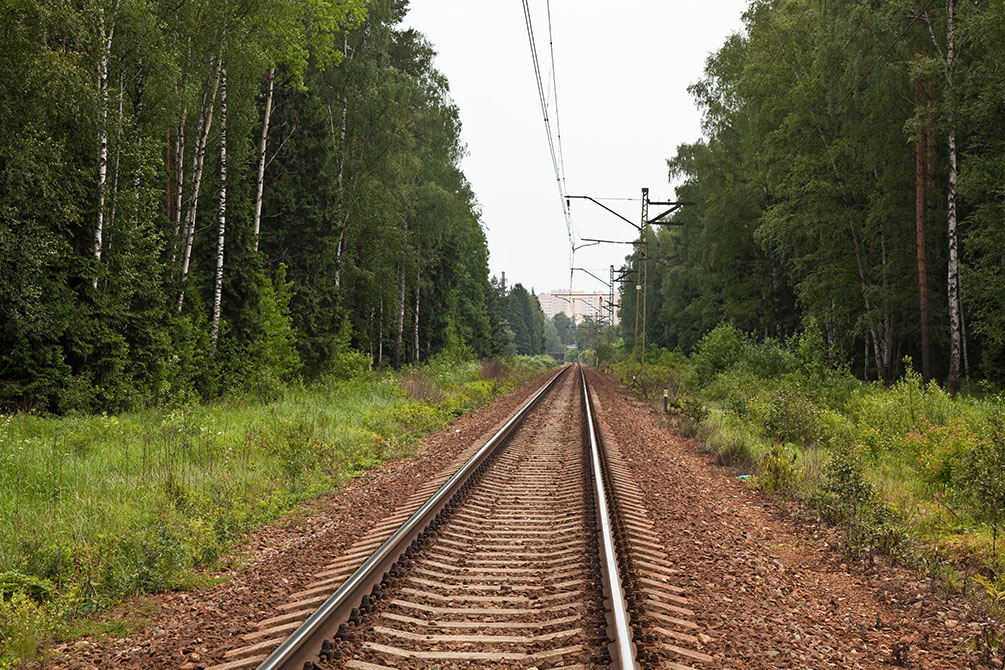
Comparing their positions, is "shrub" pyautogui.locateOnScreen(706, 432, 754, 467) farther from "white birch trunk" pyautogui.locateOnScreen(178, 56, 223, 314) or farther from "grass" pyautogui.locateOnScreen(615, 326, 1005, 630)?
"white birch trunk" pyautogui.locateOnScreen(178, 56, 223, 314)

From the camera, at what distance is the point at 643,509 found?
812 cm

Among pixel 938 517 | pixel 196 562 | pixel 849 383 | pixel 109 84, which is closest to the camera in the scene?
pixel 196 562

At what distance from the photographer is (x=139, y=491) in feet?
24.4

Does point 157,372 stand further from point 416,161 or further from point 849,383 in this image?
point 849,383

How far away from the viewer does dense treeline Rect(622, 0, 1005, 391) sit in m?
17.8

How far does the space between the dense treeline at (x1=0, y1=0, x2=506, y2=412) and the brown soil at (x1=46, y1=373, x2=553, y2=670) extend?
718cm

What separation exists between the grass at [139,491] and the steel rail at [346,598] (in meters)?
1.54

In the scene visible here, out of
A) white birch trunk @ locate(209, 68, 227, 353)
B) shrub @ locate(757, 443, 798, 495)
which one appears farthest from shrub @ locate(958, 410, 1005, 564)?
white birch trunk @ locate(209, 68, 227, 353)

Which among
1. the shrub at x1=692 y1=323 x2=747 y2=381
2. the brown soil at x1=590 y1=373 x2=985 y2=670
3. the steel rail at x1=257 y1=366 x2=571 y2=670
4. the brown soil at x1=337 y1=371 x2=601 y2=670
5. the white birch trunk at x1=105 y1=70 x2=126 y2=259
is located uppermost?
the white birch trunk at x1=105 y1=70 x2=126 y2=259

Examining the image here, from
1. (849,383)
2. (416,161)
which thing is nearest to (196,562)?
(849,383)

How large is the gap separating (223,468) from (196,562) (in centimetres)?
315

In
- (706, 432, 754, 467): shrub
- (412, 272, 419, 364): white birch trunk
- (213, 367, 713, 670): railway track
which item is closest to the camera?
(213, 367, 713, 670): railway track

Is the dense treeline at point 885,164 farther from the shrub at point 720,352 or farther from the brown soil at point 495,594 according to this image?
the brown soil at point 495,594

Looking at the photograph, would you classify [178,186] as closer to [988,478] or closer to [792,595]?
[792,595]
